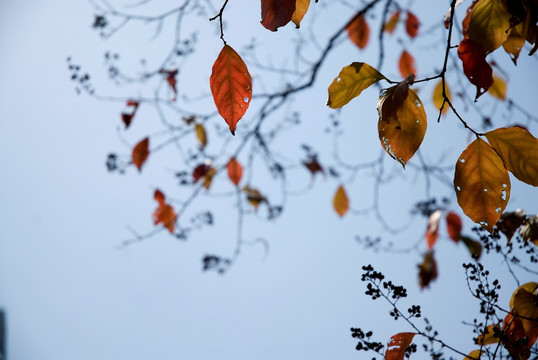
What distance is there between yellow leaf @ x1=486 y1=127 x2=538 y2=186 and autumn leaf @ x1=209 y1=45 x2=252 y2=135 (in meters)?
0.30

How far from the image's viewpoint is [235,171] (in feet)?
6.74

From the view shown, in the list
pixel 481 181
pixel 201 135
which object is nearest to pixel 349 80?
pixel 481 181

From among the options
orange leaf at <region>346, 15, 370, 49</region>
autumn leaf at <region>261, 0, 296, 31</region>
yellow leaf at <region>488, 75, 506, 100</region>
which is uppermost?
orange leaf at <region>346, 15, 370, 49</region>

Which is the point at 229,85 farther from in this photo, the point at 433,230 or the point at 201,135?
the point at 201,135

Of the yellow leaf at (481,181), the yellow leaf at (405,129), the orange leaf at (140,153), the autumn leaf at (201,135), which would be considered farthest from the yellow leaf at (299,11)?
the autumn leaf at (201,135)

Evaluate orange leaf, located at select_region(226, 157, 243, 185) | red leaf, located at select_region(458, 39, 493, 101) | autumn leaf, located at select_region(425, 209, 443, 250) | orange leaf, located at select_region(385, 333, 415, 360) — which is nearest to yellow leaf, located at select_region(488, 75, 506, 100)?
autumn leaf, located at select_region(425, 209, 443, 250)

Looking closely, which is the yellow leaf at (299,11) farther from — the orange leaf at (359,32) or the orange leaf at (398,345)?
the orange leaf at (359,32)

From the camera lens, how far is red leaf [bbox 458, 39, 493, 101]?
1.98 ft

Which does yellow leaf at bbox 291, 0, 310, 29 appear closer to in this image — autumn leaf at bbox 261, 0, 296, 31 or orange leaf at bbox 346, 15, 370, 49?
autumn leaf at bbox 261, 0, 296, 31

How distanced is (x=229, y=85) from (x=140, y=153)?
136 centimetres

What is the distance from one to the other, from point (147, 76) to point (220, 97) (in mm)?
1410

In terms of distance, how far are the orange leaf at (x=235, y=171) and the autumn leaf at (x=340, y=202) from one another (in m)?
0.49

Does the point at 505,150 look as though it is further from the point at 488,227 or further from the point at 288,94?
the point at 288,94

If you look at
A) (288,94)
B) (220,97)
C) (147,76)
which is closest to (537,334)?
(220,97)
